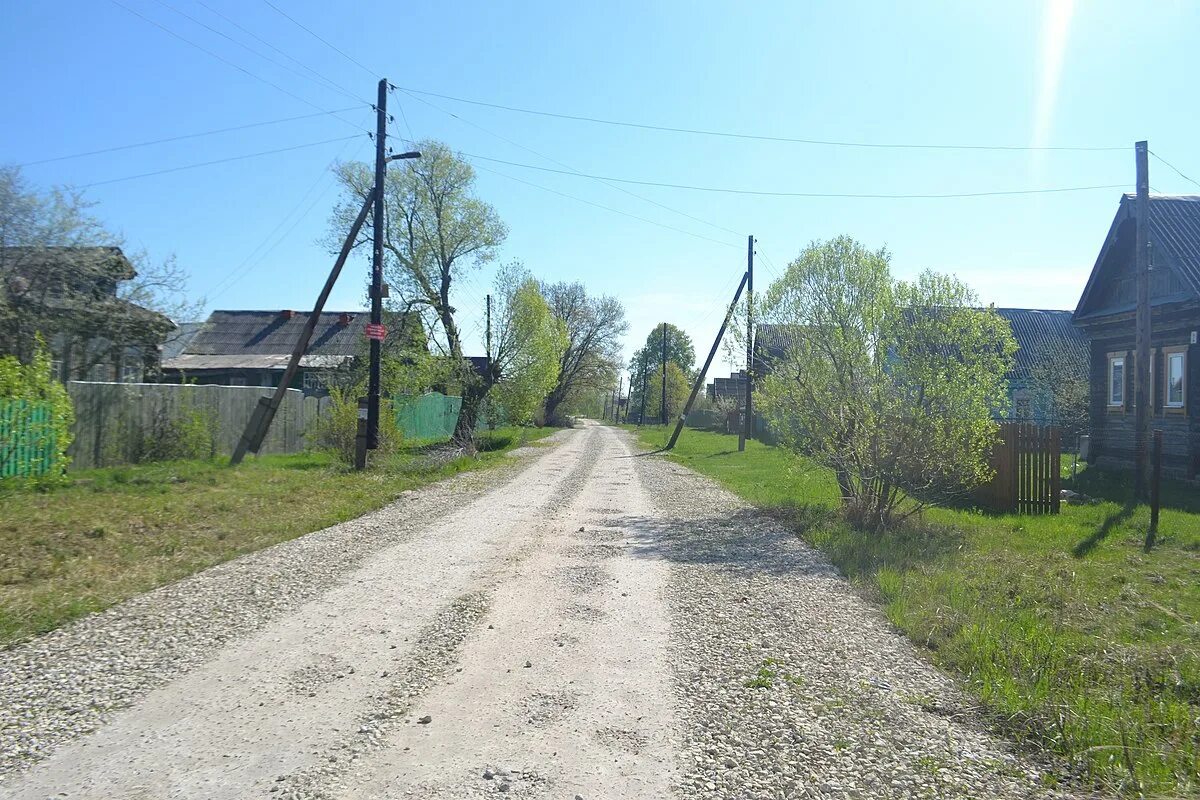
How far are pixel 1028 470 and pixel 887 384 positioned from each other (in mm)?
3926

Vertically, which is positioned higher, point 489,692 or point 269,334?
point 269,334

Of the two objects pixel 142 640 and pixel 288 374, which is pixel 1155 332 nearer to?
pixel 288 374

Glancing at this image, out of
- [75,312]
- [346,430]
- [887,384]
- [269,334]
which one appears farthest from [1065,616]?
[269,334]

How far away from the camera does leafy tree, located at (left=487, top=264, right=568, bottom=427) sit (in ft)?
110

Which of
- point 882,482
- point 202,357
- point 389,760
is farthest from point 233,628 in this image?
point 202,357

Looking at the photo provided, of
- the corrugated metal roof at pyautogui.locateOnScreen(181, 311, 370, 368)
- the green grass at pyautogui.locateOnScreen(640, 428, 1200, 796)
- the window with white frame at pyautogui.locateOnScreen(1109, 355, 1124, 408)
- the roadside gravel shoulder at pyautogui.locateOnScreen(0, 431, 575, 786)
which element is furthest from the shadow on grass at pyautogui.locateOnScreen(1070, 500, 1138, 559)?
the corrugated metal roof at pyautogui.locateOnScreen(181, 311, 370, 368)

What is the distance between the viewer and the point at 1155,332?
20219mm

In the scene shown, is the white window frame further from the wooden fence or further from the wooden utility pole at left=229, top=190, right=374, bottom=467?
the wooden fence

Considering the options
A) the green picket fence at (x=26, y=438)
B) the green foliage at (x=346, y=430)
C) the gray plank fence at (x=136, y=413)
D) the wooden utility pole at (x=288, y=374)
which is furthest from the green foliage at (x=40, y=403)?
the green foliage at (x=346, y=430)

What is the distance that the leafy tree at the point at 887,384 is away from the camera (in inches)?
458

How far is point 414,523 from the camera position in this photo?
12.1 metres

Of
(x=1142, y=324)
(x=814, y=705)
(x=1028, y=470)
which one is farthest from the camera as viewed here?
(x=1142, y=324)

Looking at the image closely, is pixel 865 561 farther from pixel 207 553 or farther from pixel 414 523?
pixel 207 553

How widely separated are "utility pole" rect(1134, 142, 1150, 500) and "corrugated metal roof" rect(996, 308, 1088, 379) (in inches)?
726
